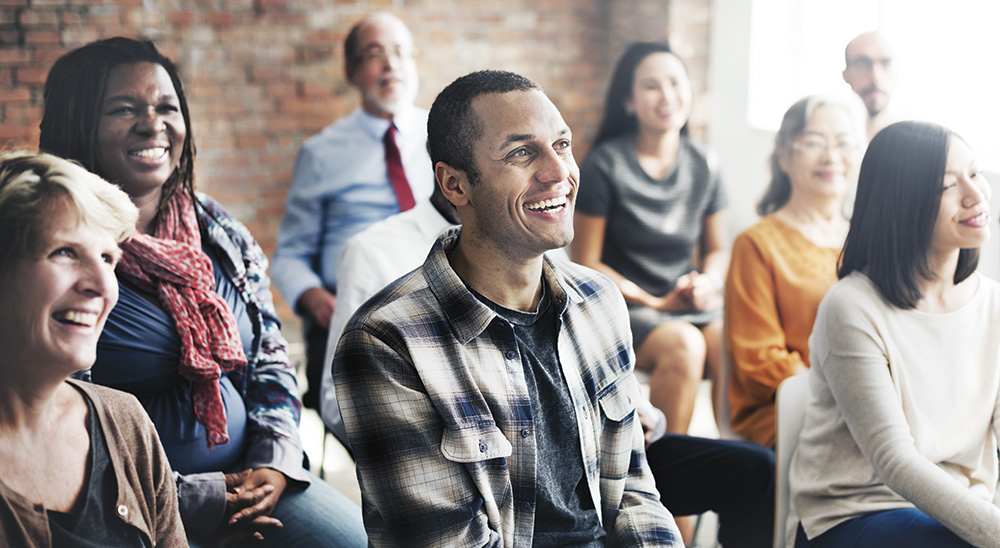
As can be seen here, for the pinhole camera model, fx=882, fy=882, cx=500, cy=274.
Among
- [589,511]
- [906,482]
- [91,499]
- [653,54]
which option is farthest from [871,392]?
[653,54]

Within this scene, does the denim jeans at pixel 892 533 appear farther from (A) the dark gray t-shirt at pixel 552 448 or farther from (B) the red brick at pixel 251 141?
(B) the red brick at pixel 251 141

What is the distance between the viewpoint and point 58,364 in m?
1.13

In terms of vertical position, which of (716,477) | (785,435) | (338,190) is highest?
(338,190)

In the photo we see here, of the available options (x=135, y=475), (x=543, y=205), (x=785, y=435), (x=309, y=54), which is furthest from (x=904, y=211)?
(x=309, y=54)

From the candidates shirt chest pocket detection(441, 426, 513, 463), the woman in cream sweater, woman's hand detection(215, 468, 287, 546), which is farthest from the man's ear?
the woman in cream sweater

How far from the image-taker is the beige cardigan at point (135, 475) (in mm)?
1188

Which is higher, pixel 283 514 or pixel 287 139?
pixel 287 139

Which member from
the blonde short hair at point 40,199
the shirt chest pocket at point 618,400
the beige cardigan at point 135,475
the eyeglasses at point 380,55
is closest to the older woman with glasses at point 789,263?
the shirt chest pocket at point 618,400

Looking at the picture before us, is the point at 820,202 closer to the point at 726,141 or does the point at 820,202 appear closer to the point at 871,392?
the point at 871,392

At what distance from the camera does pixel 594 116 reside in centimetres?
481

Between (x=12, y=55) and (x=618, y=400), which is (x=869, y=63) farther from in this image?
(x=12, y=55)

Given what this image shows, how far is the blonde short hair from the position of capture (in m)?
1.09

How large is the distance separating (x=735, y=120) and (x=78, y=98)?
3.13 metres

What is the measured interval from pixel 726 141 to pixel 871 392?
8.65 feet
